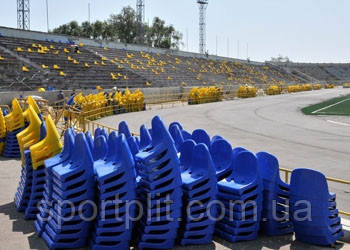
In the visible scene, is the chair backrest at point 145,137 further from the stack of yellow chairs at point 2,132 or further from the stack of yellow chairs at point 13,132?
the stack of yellow chairs at point 2,132

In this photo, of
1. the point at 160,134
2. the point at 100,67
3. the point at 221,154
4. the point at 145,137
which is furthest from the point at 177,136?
the point at 100,67

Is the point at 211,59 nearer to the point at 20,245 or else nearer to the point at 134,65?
the point at 134,65

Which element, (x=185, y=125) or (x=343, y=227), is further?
(x=185, y=125)

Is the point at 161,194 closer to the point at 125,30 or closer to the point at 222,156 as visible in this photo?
the point at 222,156

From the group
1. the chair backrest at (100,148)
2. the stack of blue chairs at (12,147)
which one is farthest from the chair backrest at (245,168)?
the stack of blue chairs at (12,147)

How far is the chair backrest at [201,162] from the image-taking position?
5496 millimetres

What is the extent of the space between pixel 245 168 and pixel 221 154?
0.70 metres

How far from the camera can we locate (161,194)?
5352 mm

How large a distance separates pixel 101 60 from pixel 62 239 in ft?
135

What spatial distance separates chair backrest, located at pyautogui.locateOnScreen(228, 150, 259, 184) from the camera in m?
5.74

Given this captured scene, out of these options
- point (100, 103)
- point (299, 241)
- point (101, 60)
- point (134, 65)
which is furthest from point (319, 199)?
point (134, 65)

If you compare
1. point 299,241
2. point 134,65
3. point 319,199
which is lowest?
point 299,241

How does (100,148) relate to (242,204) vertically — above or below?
above

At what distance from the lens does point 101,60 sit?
4506 centimetres
